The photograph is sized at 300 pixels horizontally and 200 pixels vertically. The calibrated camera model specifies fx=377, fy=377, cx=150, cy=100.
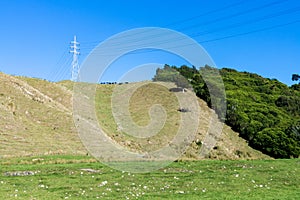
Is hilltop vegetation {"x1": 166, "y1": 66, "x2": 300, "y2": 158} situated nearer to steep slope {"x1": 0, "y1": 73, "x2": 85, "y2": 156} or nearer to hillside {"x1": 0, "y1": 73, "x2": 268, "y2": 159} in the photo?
hillside {"x1": 0, "y1": 73, "x2": 268, "y2": 159}

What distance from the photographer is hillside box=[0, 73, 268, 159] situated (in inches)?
1390

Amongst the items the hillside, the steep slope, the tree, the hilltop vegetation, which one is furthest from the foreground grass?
the tree

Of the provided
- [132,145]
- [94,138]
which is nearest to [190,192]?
[94,138]

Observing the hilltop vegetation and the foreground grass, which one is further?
the hilltop vegetation

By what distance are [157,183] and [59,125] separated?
90.5ft

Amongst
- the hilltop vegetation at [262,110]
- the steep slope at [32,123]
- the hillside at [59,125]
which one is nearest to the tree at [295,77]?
the hilltop vegetation at [262,110]

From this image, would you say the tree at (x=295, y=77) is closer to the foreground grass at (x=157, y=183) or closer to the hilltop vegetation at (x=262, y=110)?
the hilltop vegetation at (x=262, y=110)

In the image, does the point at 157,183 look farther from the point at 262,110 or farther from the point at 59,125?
the point at 262,110

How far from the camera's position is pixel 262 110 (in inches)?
2340

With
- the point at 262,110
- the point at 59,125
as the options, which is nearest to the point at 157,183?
the point at 59,125

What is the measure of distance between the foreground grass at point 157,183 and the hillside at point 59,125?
32.4ft

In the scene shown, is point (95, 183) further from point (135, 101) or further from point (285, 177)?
point (135, 101)

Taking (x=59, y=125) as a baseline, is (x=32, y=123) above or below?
above

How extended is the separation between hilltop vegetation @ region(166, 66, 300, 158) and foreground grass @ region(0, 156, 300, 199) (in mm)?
27393
